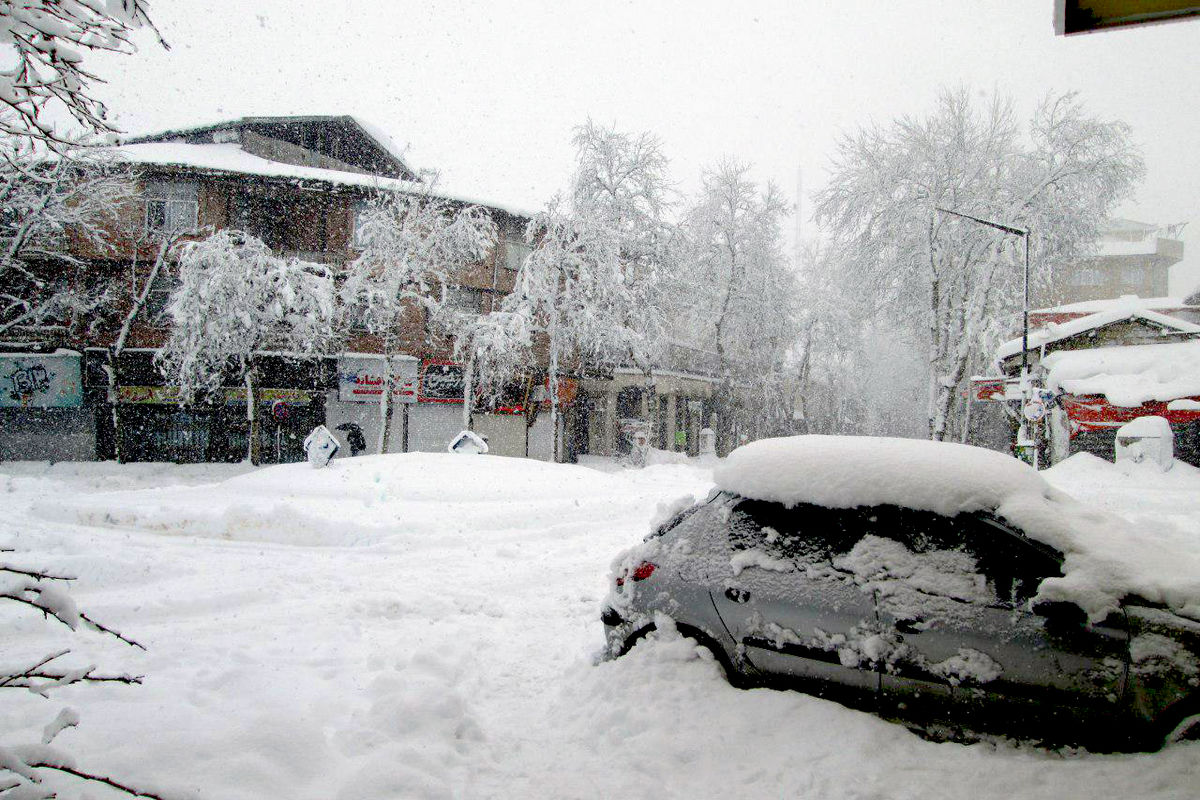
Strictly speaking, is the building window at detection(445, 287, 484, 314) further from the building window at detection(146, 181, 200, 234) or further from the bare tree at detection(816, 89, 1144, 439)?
the bare tree at detection(816, 89, 1144, 439)

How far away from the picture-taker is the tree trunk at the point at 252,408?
74.9ft

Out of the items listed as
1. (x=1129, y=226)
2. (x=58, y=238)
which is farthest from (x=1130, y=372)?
(x=1129, y=226)

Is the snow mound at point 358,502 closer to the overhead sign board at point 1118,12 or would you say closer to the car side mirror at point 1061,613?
the car side mirror at point 1061,613

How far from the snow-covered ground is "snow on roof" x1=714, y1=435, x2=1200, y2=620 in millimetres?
785

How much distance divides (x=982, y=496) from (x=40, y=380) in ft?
103

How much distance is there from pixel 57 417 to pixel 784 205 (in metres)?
35.1

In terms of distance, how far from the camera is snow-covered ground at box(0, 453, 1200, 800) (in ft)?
9.92

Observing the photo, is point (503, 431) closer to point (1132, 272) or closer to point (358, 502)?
point (358, 502)

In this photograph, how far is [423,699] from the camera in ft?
12.7

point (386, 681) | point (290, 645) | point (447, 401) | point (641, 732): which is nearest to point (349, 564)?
point (290, 645)

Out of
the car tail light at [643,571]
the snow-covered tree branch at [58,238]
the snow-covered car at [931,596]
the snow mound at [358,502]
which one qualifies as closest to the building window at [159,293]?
the snow-covered tree branch at [58,238]

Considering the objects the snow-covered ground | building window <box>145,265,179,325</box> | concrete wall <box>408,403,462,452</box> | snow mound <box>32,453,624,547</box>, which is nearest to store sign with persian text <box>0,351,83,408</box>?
building window <box>145,265,179,325</box>

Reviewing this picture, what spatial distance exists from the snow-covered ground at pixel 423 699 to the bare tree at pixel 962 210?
18.7 meters

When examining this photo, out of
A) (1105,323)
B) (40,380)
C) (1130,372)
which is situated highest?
(1105,323)
